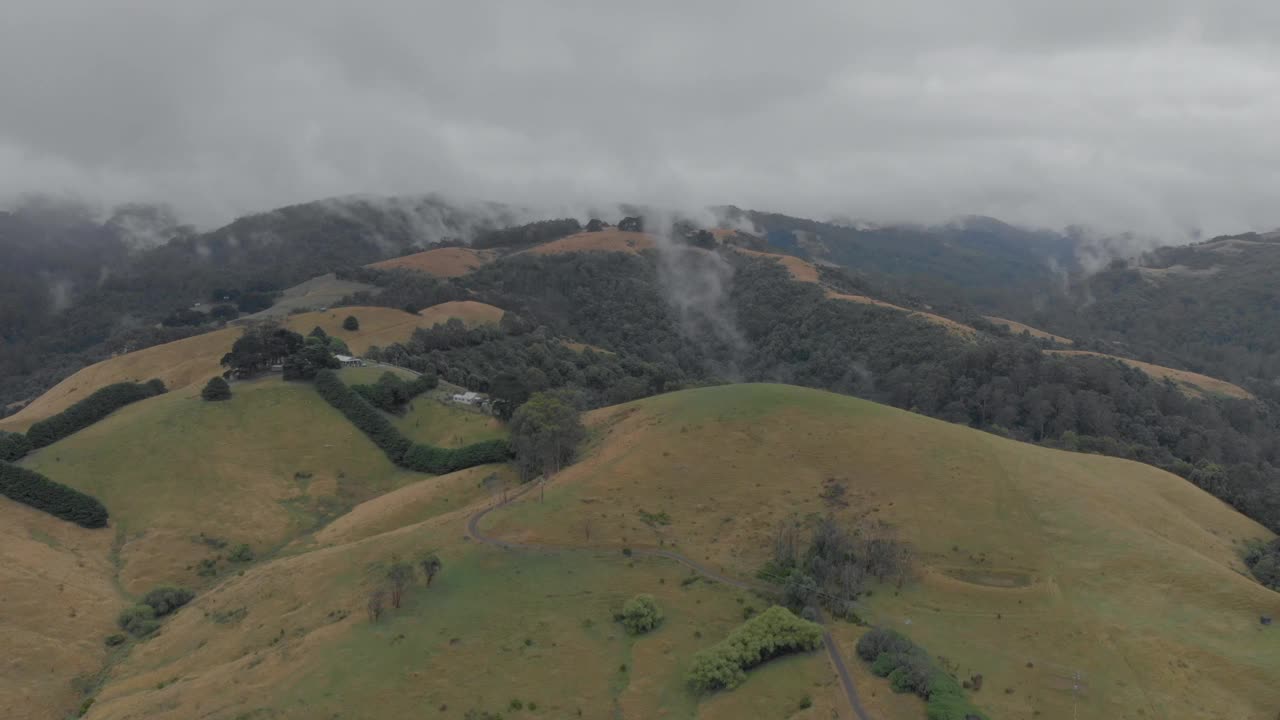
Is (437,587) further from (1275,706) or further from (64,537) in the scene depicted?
(1275,706)

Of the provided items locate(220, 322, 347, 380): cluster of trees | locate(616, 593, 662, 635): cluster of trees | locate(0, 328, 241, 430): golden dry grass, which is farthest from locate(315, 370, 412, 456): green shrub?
locate(616, 593, 662, 635): cluster of trees

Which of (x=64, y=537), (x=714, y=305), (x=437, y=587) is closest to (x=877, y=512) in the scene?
(x=437, y=587)

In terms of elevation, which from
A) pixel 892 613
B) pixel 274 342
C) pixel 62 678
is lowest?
pixel 62 678

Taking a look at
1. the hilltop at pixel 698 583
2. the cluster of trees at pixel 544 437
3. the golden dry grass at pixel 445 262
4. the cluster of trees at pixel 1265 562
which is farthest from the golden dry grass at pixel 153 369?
the cluster of trees at pixel 1265 562

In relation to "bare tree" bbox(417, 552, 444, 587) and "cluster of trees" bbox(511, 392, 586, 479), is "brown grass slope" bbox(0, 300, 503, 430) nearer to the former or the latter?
"cluster of trees" bbox(511, 392, 586, 479)

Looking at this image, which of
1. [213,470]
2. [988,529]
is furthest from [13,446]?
[988,529]

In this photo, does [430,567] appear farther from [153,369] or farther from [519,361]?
[153,369]
